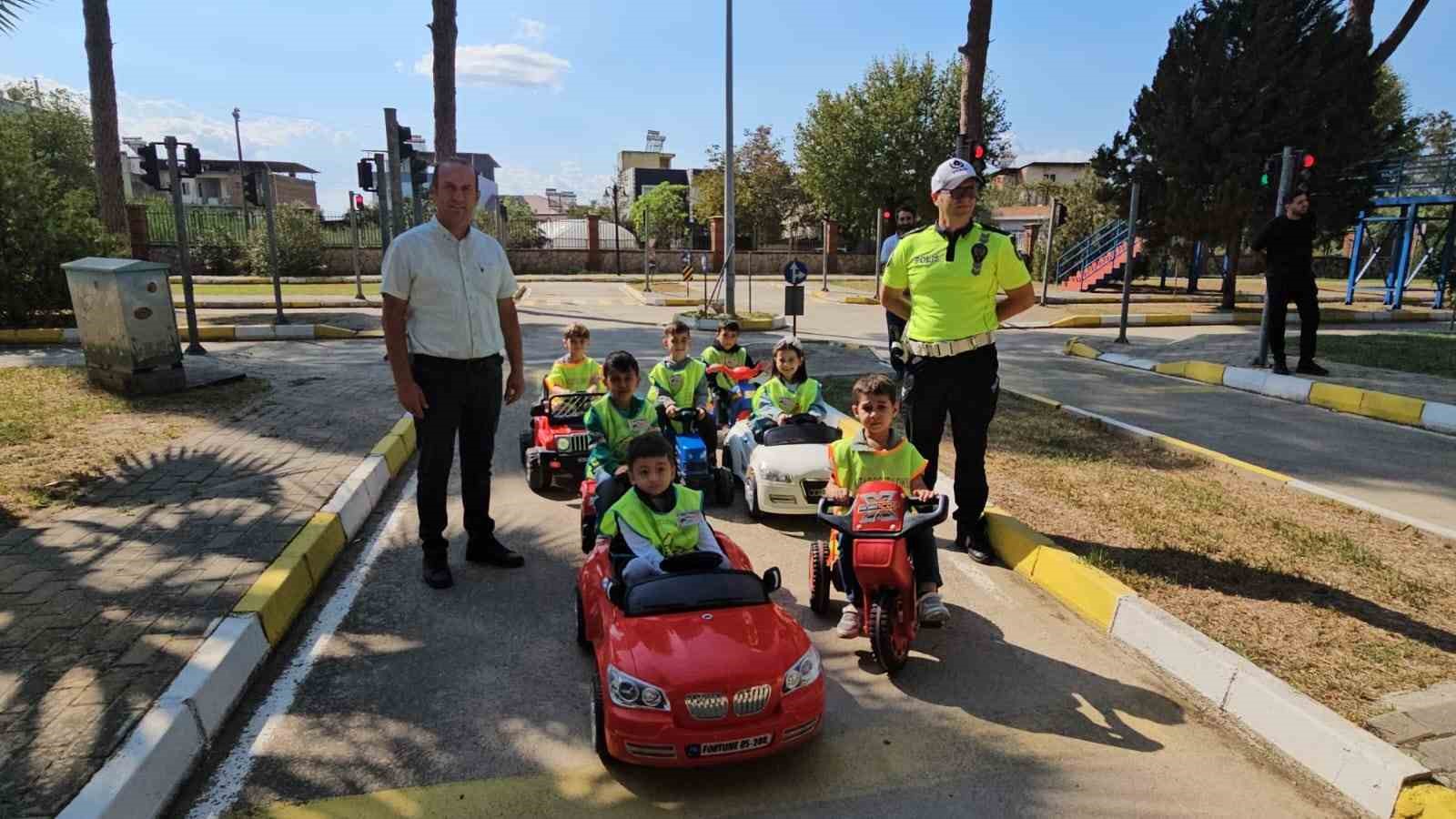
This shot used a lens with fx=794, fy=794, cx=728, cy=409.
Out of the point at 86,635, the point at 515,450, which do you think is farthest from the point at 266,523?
the point at 515,450

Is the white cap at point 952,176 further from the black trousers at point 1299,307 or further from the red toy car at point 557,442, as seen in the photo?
the black trousers at point 1299,307

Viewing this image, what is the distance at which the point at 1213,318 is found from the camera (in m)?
19.1

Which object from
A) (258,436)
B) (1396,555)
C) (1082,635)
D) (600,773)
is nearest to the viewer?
(600,773)

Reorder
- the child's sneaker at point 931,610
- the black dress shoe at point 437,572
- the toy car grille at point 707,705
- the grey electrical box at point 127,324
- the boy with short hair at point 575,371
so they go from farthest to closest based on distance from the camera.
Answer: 1. the grey electrical box at point 127,324
2. the boy with short hair at point 575,371
3. the black dress shoe at point 437,572
4. the child's sneaker at point 931,610
5. the toy car grille at point 707,705

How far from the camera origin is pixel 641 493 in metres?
3.71

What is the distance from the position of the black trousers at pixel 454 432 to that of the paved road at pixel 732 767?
0.47m

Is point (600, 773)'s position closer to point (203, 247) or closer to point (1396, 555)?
point (1396, 555)

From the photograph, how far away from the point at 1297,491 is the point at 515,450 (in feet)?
20.8

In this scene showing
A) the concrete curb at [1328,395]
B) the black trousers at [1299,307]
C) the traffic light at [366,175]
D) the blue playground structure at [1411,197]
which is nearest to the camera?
the concrete curb at [1328,395]

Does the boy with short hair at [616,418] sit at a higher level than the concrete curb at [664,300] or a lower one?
lower

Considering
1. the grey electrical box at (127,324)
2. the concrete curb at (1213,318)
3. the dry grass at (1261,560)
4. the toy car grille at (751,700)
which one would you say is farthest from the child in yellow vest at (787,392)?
the concrete curb at (1213,318)

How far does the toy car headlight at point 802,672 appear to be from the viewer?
2.81 m

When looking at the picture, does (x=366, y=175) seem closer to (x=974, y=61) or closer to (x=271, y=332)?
(x=271, y=332)

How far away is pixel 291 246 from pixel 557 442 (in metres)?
28.8
